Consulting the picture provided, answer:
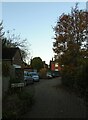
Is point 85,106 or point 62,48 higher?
point 62,48

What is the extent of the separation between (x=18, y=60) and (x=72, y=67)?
24194mm

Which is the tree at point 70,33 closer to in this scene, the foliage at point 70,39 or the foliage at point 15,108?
the foliage at point 70,39

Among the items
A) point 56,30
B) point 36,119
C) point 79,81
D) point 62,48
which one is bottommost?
point 36,119

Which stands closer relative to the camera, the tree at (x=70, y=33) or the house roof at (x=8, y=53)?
the tree at (x=70, y=33)

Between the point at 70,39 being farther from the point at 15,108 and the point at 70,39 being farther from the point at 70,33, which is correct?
the point at 15,108

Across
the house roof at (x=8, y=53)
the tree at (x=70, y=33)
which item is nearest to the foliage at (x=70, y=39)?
the tree at (x=70, y=33)

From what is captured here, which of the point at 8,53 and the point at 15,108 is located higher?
the point at 8,53

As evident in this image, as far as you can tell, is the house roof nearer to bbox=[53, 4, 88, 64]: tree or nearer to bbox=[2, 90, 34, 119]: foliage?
bbox=[53, 4, 88, 64]: tree

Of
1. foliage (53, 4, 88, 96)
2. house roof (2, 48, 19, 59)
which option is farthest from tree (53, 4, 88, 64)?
house roof (2, 48, 19, 59)

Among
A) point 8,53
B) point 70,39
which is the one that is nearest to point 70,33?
point 70,39

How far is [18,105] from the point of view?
17.5 metres

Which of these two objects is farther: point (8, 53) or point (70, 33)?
point (8, 53)

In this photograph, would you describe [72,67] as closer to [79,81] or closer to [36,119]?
[79,81]

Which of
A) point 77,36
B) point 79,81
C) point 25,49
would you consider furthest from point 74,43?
point 25,49
